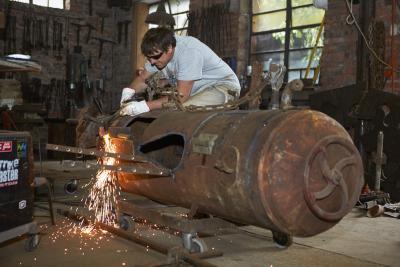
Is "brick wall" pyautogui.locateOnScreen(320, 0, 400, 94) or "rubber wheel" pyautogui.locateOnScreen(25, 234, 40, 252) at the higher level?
"brick wall" pyautogui.locateOnScreen(320, 0, 400, 94)

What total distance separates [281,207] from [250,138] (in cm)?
45

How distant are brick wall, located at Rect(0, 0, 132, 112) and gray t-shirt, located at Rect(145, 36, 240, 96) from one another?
9702 millimetres

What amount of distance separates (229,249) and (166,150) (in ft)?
3.96

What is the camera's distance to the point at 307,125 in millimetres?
2967

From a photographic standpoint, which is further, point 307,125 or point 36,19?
point 36,19

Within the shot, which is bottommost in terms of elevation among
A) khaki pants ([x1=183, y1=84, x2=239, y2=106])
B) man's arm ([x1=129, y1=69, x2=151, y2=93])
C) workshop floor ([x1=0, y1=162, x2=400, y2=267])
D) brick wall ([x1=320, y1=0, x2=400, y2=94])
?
workshop floor ([x1=0, y1=162, x2=400, y2=267])

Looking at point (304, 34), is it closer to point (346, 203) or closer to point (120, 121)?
point (120, 121)

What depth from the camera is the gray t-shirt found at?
14.0 ft

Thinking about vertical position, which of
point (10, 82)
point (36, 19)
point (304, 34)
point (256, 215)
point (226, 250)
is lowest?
point (226, 250)

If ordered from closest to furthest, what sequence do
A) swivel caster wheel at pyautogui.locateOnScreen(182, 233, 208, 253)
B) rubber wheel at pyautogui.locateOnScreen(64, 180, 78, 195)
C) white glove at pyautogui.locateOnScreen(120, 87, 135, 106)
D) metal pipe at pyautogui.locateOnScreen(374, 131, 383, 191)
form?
swivel caster wheel at pyautogui.locateOnScreen(182, 233, 208, 253)
white glove at pyautogui.locateOnScreen(120, 87, 135, 106)
metal pipe at pyautogui.locateOnScreen(374, 131, 383, 191)
rubber wheel at pyautogui.locateOnScreen(64, 180, 78, 195)

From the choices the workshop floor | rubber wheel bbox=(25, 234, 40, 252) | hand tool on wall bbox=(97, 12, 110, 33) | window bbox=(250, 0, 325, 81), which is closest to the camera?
the workshop floor

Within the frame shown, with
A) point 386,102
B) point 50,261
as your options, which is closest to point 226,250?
point 50,261

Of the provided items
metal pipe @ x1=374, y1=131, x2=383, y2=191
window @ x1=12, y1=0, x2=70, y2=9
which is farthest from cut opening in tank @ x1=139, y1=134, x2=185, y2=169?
window @ x1=12, y1=0, x2=70, y2=9

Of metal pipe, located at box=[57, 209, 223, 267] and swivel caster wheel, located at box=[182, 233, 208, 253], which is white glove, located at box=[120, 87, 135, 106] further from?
swivel caster wheel, located at box=[182, 233, 208, 253]
